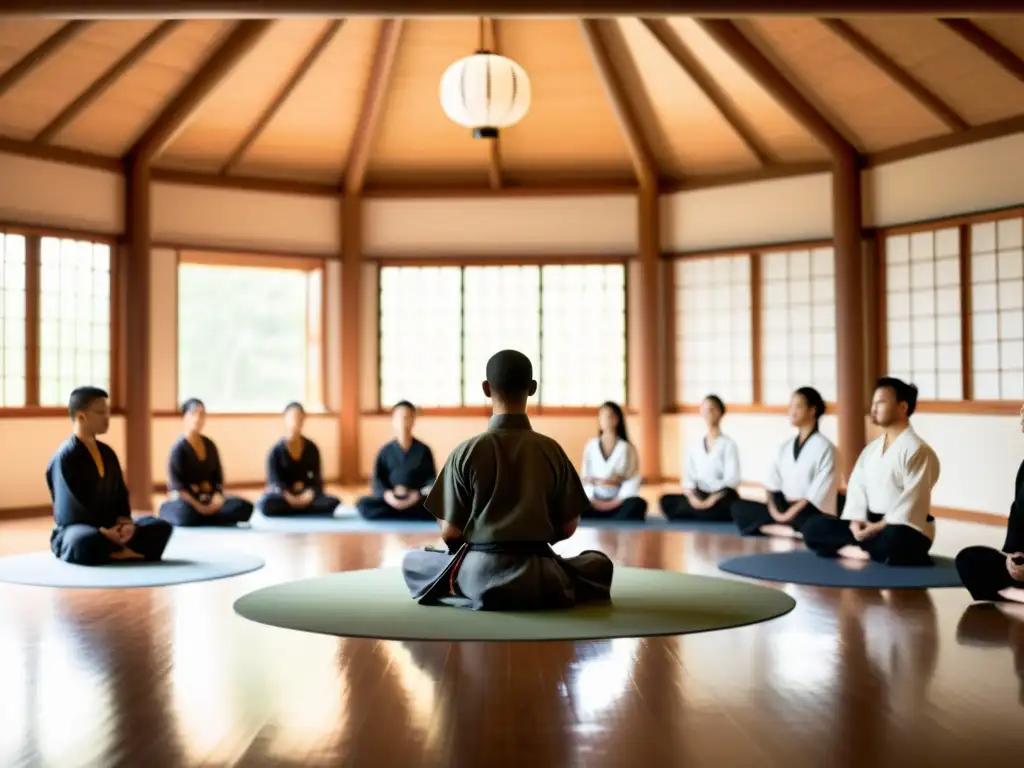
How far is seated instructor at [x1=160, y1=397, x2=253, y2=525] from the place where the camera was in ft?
24.1

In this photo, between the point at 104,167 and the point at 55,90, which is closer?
the point at 55,90

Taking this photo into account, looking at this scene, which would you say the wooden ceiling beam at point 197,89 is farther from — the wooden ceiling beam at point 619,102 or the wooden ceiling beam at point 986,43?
the wooden ceiling beam at point 986,43

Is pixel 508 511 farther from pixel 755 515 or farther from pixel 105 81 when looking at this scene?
pixel 105 81

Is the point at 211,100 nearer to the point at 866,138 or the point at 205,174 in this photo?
the point at 205,174

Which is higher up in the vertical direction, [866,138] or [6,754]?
[866,138]

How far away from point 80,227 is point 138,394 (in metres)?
1.30

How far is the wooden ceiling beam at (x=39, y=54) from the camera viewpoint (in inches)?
292

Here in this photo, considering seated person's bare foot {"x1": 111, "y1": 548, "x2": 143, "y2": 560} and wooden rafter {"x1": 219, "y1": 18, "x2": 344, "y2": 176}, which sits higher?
wooden rafter {"x1": 219, "y1": 18, "x2": 344, "y2": 176}

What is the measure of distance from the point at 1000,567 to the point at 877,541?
0.99 meters

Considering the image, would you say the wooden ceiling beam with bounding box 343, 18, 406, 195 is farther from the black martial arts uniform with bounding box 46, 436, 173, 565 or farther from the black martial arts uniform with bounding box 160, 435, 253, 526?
the black martial arts uniform with bounding box 46, 436, 173, 565

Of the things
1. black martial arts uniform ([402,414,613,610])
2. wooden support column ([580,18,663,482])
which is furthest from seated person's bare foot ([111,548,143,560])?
wooden support column ([580,18,663,482])

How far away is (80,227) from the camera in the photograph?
347 inches

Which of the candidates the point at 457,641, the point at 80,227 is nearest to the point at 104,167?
the point at 80,227

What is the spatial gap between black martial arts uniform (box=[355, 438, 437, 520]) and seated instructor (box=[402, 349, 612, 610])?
355 cm
